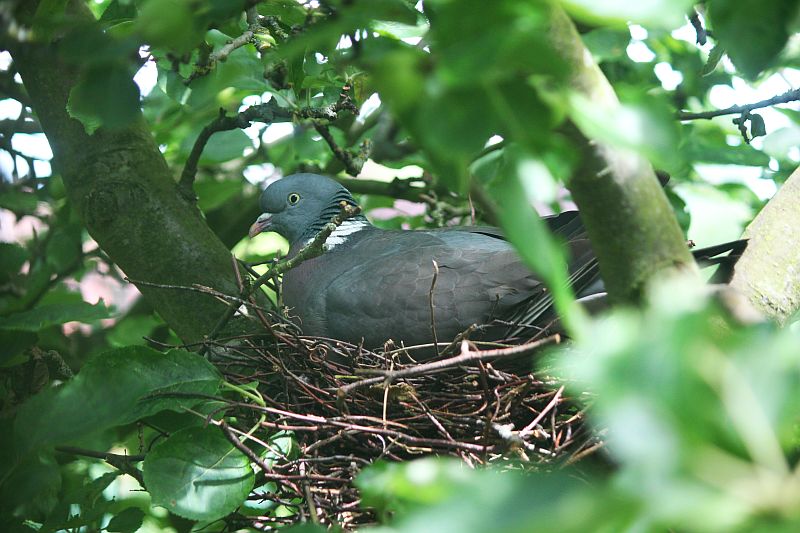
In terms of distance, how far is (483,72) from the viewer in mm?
750

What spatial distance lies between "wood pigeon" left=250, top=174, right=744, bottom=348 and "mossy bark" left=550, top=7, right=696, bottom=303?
3.25ft

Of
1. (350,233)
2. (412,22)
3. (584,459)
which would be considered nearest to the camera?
(412,22)

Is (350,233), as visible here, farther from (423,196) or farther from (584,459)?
(584,459)

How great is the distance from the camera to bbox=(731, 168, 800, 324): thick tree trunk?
1.99 metres

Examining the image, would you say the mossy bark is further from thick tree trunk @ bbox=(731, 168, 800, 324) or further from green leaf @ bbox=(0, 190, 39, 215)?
green leaf @ bbox=(0, 190, 39, 215)

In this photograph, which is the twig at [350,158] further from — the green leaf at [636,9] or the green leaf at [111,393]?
the green leaf at [636,9]

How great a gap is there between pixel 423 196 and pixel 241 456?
1.69 m

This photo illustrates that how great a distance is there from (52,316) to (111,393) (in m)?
0.77

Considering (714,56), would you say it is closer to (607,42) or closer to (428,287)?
(607,42)

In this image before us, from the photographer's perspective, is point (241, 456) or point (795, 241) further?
point (795, 241)

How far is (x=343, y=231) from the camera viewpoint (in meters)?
3.16

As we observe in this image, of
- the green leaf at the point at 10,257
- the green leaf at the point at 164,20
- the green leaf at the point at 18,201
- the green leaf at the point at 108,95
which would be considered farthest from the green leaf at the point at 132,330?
the green leaf at the point at 164,20

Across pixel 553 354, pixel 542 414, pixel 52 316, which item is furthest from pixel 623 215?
pixel 52 316

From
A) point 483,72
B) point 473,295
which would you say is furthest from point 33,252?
point 483,72
